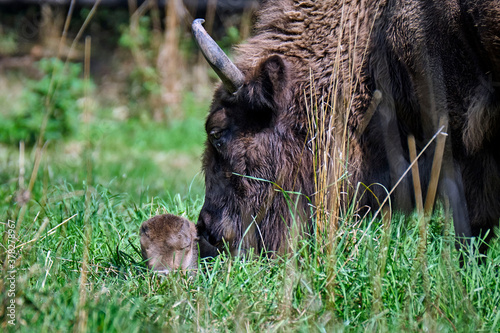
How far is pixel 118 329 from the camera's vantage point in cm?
222

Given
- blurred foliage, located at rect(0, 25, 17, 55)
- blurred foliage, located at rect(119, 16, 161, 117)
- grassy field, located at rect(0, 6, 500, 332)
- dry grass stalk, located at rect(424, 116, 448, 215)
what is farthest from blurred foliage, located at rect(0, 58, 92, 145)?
dry grass stalk, located at rect(424, 116, 448, 215)

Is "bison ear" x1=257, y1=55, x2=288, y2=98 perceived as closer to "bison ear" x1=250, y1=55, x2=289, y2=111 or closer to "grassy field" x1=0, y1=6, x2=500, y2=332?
"bison ear" x1=250, y1=55, x2=289, y2=111

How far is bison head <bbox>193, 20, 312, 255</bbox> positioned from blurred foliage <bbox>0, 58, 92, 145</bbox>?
5.14 m

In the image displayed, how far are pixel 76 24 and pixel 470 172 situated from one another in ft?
33.2

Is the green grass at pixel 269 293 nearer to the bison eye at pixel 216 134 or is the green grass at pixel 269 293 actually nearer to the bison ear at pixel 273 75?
the bison eye at pixel 216 134

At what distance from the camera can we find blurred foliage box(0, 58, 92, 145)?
825 cm

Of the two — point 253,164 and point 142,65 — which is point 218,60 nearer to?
point 253,164

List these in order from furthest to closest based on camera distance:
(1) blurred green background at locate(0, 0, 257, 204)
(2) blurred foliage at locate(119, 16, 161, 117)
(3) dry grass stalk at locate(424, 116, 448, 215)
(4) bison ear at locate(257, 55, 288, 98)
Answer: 1. (2) blurred foliage at locate(119, 16, 161, 117)
2. (1) blurred green background at locate(0, 0, 257, 204)
3. (4) bison ear at locate(257, 55, 288, 98)
4. (3) dry grass stalk at locate(424, 116, 448, 215)

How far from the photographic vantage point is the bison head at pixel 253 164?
11.8 feet

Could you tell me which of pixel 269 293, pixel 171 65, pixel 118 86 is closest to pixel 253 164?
pixel 269 293

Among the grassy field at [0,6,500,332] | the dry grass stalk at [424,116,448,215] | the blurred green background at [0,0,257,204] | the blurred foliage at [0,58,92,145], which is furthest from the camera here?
the blurred foliage at [0,58,92,145]

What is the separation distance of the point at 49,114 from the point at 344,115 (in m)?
5.77

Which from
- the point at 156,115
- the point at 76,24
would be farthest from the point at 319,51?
the point at 76,24

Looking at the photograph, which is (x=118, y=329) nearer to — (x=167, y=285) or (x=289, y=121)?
(x=167, y=285)
